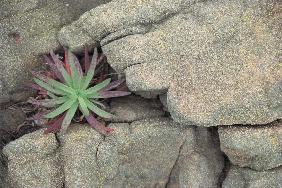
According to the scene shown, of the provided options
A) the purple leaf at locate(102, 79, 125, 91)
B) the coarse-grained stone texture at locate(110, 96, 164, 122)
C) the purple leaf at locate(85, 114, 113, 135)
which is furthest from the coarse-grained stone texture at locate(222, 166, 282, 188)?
the purple leaf at locate(102, 79, 125, 91)

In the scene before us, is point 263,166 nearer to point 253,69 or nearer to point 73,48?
point 253,69

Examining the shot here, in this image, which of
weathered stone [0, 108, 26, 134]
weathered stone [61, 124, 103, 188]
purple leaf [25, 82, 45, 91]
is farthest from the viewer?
weathered stone [0, 108, 26, 134]

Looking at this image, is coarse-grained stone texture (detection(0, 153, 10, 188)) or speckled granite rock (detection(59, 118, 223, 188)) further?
coarse-grained stone texture (detection(0, 153, 10, 188))

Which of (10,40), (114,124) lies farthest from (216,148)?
(10,40)

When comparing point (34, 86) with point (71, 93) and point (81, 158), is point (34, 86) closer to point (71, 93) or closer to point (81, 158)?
point (71, 93)

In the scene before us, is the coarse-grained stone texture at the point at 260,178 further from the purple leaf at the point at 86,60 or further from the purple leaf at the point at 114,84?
the purple leaf at the point at 86,60

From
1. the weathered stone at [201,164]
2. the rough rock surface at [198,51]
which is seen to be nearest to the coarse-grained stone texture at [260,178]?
the weathered stone at [201,164]

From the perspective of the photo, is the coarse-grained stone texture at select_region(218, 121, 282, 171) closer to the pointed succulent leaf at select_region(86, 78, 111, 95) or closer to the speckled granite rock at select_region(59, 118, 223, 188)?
the speckled granite rock at select_region(59, 118, 223, 188)
